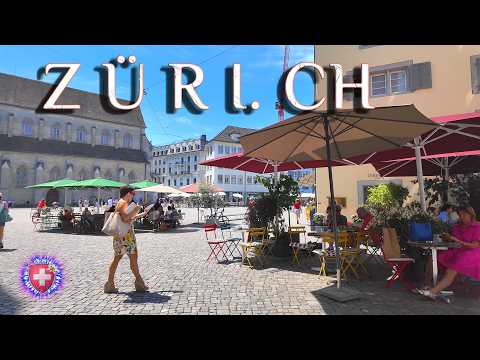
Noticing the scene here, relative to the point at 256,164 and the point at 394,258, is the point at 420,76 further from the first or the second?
the point at 394,258

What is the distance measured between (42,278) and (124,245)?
181cm

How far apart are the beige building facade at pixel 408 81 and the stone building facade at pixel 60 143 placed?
4356 centimetres

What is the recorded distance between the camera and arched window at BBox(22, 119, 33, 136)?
55.9 metres

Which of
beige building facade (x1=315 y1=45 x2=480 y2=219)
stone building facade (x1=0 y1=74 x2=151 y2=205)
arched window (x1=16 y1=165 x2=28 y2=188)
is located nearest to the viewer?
beige building facade (x1=315 y1=45 x2=480 y2=219)

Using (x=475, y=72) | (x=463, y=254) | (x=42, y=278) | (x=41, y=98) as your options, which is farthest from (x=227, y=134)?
(x=463, y=254)

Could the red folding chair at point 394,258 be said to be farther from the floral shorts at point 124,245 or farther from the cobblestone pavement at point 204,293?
the floral shorts at point 124,245

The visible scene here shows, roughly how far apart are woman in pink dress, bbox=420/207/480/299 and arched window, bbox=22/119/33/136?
62968 mm

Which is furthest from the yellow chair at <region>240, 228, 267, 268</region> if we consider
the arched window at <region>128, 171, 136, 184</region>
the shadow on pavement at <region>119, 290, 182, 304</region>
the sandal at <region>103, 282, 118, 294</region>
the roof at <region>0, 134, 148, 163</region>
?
the arched window at <region>128, 171, 136, 184</region>

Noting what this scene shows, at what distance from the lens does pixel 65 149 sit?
5884 centimetres

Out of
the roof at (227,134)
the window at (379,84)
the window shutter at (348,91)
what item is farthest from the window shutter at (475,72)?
the roof at (227,134)

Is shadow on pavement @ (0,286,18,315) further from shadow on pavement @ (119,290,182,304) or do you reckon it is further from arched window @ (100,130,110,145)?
arched window @ (100,130,110,145)
